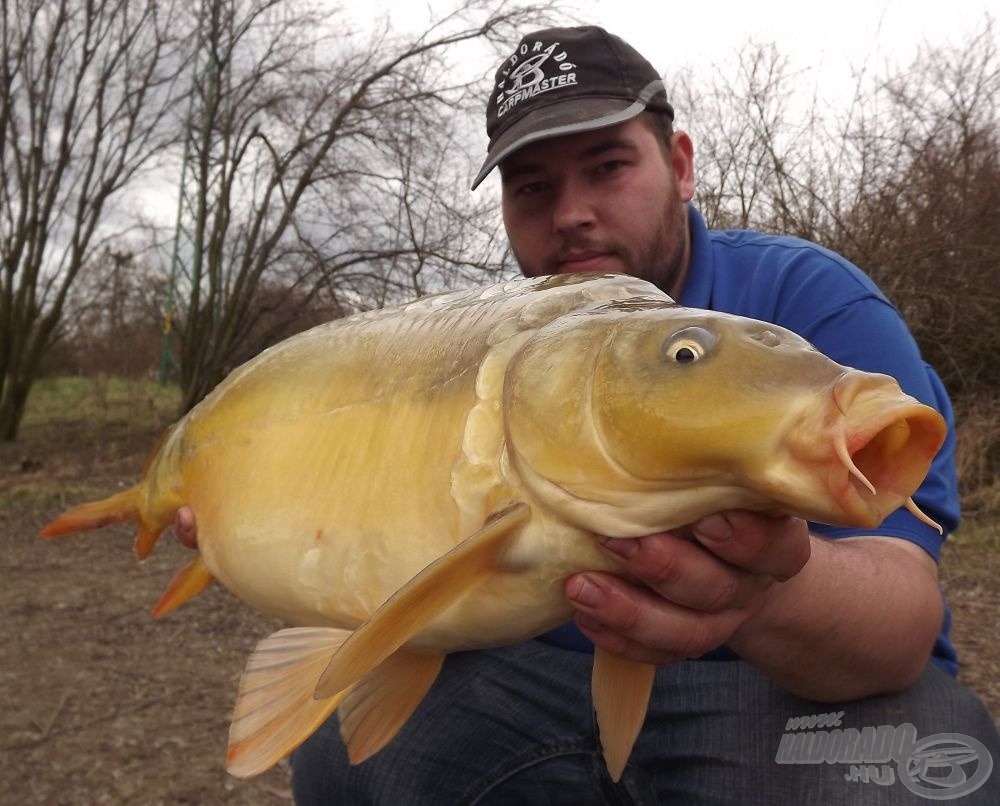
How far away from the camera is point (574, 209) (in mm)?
1836

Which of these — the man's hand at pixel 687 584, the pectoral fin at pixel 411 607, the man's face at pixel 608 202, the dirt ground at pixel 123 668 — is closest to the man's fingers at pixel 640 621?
the man's hand at pixel 687 584

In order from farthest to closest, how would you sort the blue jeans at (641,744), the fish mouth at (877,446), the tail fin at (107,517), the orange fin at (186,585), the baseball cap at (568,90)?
the baseball cap at (568,90) < the tail fin at (107,517) < the orange fin at (186,585) < the blue jeans at (641,744) < the fish mouth at (877,446)

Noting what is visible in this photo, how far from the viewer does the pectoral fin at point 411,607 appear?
79 cm

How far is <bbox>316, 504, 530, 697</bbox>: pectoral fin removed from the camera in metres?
0.79

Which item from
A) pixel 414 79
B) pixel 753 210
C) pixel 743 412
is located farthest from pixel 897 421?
pixel 414 79

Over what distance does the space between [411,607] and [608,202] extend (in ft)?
4.10

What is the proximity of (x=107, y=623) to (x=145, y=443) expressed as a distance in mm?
4584

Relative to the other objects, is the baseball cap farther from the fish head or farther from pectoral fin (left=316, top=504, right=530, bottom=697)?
pectoral fin (left=316, top=504, right=530, bottom=697)

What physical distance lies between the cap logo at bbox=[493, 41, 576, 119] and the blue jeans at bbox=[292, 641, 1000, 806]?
1.13 metres

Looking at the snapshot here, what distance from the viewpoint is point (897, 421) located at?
654 millimetres

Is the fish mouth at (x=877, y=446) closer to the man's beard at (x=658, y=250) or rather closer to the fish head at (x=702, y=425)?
the fish head at (x=702, y=425)

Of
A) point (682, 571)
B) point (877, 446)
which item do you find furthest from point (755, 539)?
point (877, 446)

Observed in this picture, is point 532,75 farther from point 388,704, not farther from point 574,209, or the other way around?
point 388,704

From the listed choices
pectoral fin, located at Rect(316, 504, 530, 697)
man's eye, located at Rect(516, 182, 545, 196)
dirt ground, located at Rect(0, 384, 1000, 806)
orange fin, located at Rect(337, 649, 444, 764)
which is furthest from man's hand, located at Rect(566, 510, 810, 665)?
dirt ground, located at Rect(0, 384, 1000, 806)
